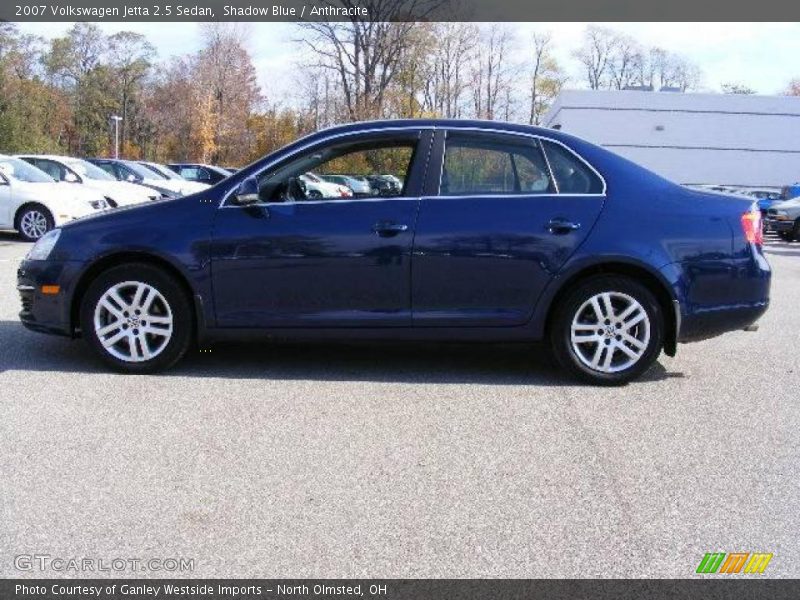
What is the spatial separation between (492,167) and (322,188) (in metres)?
1.14

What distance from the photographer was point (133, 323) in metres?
5.36

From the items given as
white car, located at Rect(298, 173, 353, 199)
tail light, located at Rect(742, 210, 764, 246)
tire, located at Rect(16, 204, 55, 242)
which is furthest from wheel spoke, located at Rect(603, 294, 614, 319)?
tire, located at Rect(16, 204, 55, 242)

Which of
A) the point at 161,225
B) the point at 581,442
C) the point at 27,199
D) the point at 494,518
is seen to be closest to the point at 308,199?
the point at 161,225

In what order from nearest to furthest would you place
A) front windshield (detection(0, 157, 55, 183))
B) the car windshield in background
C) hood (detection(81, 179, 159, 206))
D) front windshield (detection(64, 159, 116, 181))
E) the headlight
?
1. the headlight
2. front windshield (detection(0, 157, 55, 183))
3. hood (detection(81, 179, 159, 206))
4. front windshield (detection(64, 159, 116, 181))
5. the car windshield in background

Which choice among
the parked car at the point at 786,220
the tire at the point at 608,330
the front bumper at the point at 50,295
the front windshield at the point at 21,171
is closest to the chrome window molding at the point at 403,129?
the tire at the point at 608,330

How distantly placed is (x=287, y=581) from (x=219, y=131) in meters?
60.4

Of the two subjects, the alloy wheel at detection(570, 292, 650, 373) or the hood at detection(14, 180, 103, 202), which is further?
the hood at detection(14, 180, 103, 202)

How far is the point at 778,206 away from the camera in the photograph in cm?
2353

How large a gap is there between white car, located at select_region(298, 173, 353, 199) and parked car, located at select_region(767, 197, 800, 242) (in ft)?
67.4

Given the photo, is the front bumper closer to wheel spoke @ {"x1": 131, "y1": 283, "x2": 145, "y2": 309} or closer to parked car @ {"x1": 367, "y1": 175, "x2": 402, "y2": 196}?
wheel spoke @ {"x1": 131, "y1": 283, "x2": 145, "y2": 309}

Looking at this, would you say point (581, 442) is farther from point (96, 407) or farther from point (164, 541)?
point (96, 407)

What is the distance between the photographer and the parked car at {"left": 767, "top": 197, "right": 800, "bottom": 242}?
22.6m

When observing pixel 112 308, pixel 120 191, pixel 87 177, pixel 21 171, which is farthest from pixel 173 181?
pixel 112 308

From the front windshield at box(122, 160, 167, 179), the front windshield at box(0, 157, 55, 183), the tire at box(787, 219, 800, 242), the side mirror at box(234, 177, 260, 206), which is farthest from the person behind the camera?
the tire at box(787, 219, 800, 242)
